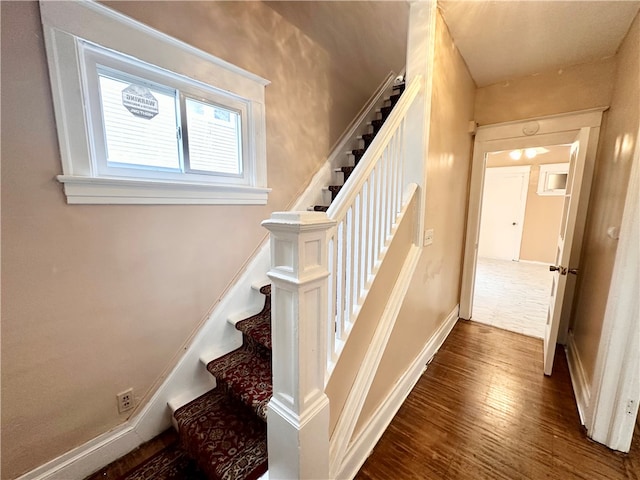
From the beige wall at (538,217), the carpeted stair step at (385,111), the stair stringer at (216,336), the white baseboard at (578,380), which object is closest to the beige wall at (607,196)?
the white baseboard at (578,380)

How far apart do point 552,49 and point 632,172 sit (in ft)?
4.48

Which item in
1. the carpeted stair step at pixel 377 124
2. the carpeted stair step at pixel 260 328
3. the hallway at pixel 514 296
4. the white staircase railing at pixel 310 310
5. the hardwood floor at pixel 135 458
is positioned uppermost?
the carpeted stair step at pixel 377 124

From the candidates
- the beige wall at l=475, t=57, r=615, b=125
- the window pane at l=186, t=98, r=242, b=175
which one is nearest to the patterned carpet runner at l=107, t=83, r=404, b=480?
the window pane at l=186, t=98, r=242, b=175

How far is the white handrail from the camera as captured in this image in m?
1.10

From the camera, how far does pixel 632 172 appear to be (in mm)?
1325

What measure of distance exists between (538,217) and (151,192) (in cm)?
711

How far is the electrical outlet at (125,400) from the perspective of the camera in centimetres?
140

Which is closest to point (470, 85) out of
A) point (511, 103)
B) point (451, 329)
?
point (511, 103)

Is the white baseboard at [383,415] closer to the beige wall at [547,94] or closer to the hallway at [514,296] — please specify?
the hallway at [514,296]

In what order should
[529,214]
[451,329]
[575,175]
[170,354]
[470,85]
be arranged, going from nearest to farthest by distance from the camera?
1. [170,354]
2. [575,175]
3. [470,85]
4. [451,329]
5. [529,214]

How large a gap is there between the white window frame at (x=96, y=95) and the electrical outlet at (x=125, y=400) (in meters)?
1.06

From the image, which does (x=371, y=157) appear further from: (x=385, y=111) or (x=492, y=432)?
(x=385, y=111)

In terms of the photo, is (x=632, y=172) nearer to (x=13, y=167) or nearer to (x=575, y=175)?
(x=575, y=175)

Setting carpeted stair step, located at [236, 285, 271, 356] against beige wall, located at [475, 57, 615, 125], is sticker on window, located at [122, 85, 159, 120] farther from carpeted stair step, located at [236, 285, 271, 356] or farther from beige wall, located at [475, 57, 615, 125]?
beige wall, located at [475, 57, 615, 125]
